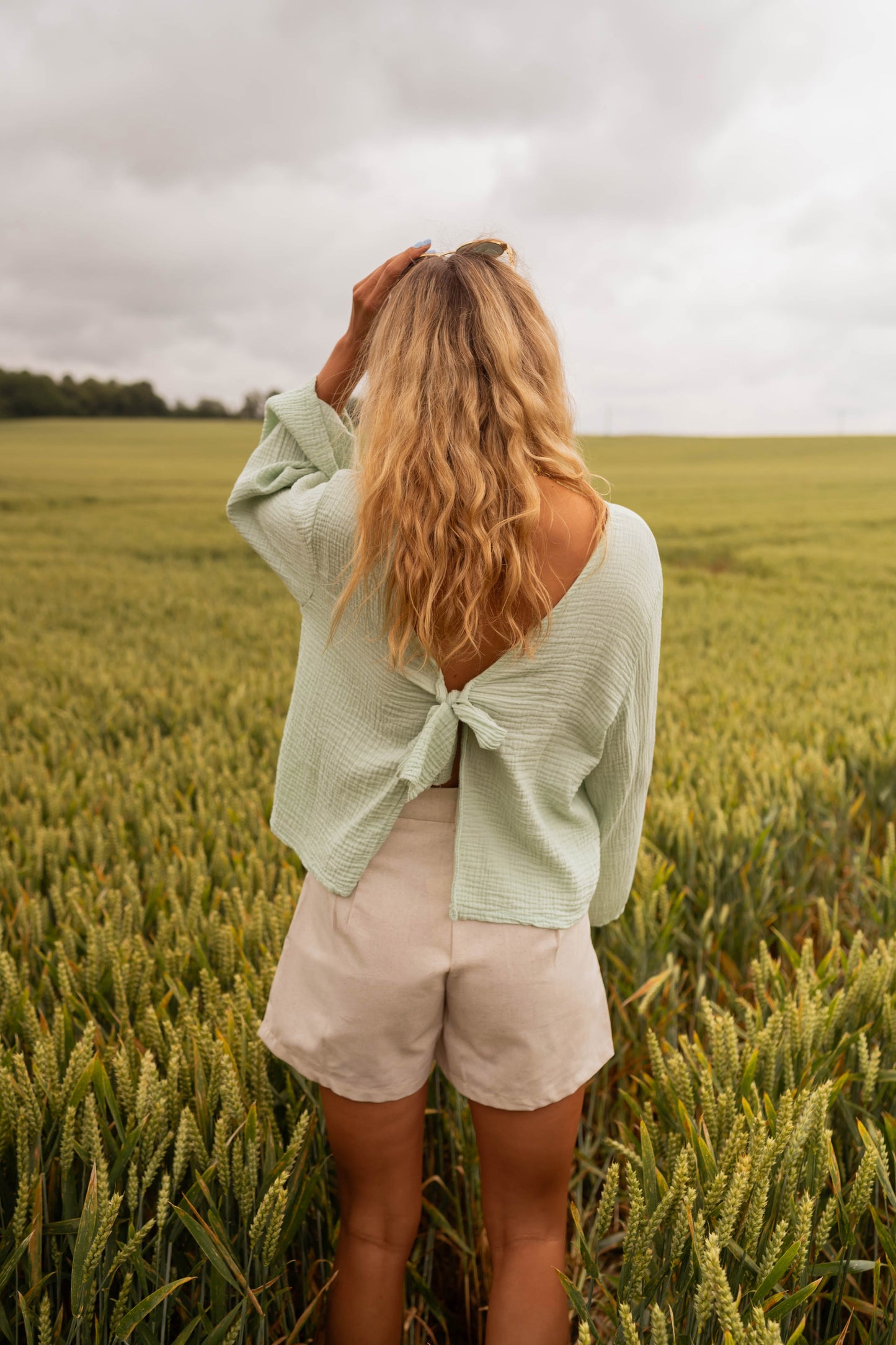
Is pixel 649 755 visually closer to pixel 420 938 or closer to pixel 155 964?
pixel 420 938

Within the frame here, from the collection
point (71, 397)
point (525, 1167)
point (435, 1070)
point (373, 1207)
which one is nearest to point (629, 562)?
point (525, 1167)

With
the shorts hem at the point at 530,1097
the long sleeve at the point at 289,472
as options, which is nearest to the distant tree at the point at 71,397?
the long sleeve at the point at 289,472

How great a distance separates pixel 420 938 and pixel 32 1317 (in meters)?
0.69

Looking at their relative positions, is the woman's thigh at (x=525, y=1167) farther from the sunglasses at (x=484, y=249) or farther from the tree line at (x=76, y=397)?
the tree line at (x=76, y=397)

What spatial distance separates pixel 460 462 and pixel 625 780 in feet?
1.65

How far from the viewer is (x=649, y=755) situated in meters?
1.17

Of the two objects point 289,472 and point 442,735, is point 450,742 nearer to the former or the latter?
Result: point 442,735

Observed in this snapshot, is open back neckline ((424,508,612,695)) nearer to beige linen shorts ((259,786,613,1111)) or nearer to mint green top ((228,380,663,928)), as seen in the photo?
mint green top ((228,380,663,928))

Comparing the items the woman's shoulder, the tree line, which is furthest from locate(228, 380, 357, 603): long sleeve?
the tree line

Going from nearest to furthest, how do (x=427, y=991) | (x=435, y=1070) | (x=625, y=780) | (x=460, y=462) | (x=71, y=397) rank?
(x=460, y=462)
(x=427, y=991)
(x=625, y=780)
(x=435, y=1070)
(x=71, y=397)

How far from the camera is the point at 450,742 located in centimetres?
96

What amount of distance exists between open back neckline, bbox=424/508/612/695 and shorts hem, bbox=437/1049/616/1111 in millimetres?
523

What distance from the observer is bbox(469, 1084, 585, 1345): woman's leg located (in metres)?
1.05

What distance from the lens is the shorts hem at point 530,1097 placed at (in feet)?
3.38
